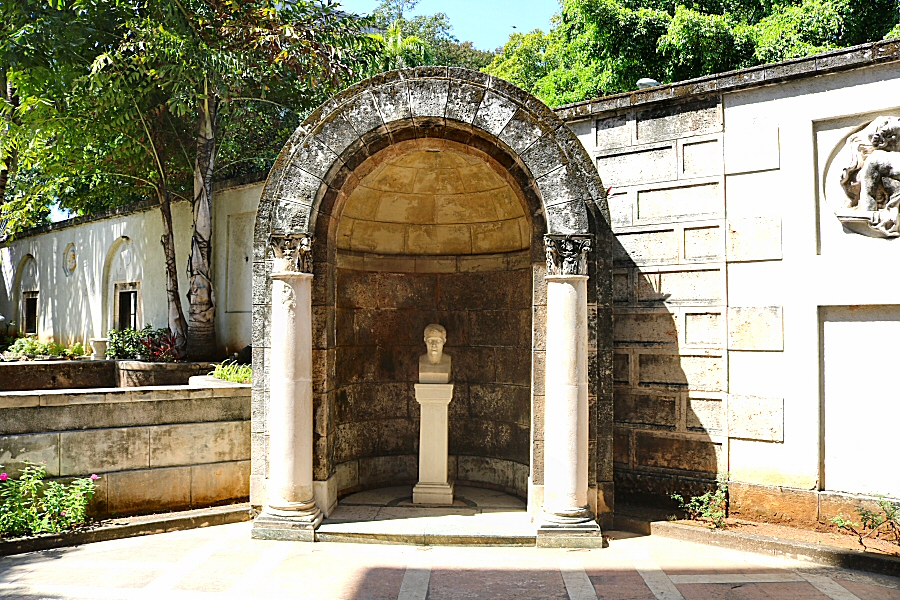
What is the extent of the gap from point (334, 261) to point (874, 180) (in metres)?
5.41

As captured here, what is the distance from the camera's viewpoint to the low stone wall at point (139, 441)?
6656mm

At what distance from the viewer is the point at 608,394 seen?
688cm

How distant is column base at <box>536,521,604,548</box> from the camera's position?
6.51 metres

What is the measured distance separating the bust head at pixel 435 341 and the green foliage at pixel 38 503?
372 cm

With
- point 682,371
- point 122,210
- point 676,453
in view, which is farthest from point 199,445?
point 122,210

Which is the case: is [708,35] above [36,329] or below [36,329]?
above

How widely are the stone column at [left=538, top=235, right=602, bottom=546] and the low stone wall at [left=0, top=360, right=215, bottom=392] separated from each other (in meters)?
7.67

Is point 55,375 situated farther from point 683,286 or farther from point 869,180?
point 869,180

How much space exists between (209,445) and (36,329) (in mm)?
17839

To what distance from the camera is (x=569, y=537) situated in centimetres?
651

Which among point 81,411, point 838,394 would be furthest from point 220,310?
point 838,394

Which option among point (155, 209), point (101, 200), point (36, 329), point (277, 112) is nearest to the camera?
point (155, 209)

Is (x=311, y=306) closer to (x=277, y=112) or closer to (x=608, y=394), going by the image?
(x=608, y=394)

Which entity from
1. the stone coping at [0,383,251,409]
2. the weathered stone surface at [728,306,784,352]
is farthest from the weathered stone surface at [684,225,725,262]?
the stone coping at [0,383,251,409]
